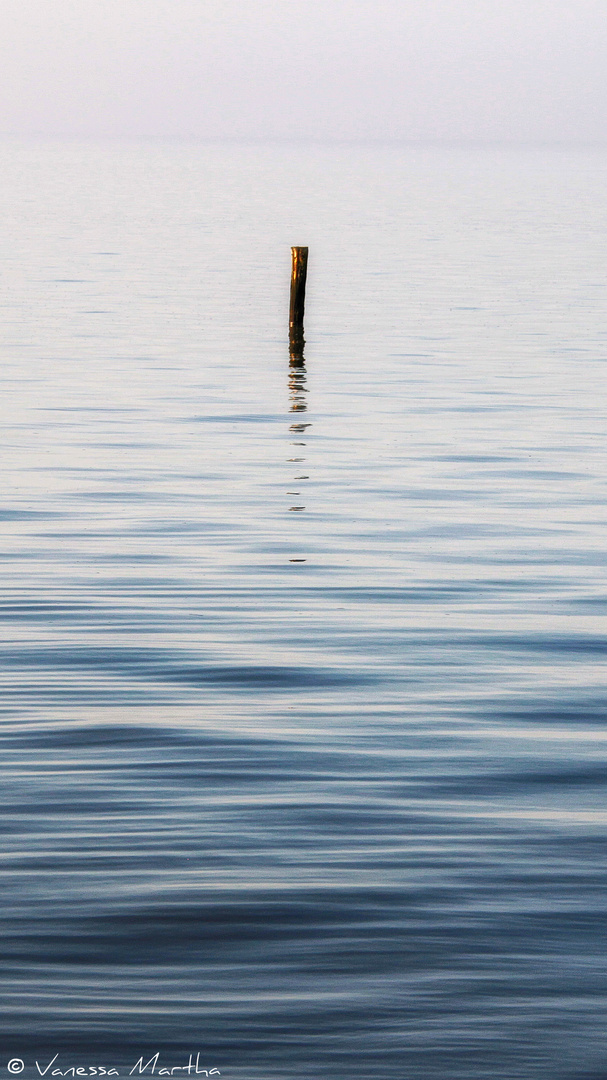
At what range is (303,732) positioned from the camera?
29.3ft

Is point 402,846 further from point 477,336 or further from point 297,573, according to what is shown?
point 477,336

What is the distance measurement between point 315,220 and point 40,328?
5286 centimetres

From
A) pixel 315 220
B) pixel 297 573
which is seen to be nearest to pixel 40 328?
pixel 297 573

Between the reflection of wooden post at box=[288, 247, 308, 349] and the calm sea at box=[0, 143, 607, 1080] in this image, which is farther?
the reflection of wooden post at box=[288, 247, 308, 349]

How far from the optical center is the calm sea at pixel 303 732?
5809mm

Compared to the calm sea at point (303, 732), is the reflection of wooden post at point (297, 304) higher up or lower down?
higher up

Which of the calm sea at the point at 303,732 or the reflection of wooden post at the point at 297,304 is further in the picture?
the reflection of wooden post at the point at 297,304

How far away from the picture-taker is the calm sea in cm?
581

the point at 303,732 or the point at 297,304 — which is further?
the point at 297,304

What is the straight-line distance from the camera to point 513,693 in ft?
32.1

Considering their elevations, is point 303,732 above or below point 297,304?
below

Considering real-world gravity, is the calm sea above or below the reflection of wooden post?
below

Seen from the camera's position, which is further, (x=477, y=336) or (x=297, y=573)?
(x=477, y=336)

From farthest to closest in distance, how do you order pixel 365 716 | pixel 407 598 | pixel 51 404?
pixel 51 404 → pixel 407 598 → pixel 365 716
